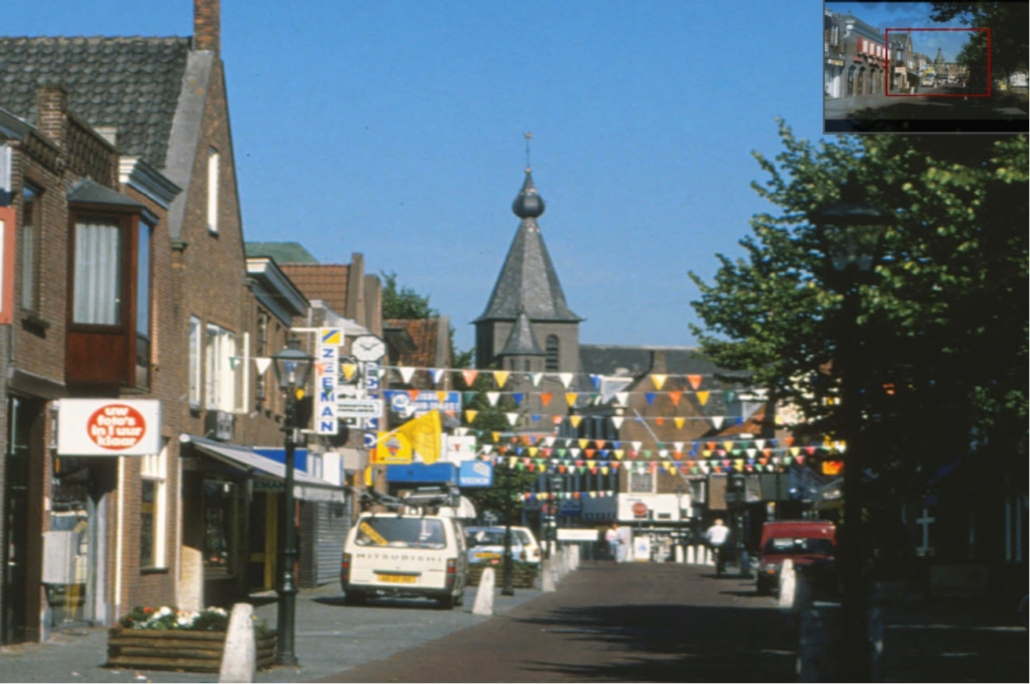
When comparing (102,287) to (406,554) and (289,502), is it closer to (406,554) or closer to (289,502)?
(289,502)

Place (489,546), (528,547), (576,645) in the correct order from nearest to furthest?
1. (576,645)
2. (489,546)
3. (528,547)

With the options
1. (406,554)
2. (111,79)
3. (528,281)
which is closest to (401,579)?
(406,554)

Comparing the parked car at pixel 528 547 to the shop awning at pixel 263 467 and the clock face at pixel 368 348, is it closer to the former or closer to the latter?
the clock face at pixel 368 348

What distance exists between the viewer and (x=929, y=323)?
22.7 metres

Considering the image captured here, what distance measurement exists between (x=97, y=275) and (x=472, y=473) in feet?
125

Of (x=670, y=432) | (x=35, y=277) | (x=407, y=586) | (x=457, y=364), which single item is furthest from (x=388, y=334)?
(x=670, y=432)

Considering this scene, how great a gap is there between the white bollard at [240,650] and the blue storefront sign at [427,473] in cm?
4245

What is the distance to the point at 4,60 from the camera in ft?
109

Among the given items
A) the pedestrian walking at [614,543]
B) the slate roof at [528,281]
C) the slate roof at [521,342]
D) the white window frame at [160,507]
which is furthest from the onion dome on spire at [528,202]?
the white window frame at [160,507]

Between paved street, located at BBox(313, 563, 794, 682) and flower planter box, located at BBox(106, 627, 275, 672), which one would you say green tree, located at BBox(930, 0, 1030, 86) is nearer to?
paved street, located at BBox(313, 563, 794, 682)

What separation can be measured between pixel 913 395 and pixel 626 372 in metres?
154

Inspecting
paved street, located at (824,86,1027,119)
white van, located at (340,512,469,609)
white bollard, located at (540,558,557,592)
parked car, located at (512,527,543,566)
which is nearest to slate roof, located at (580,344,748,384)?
parked car, located at (512,527,543,566)

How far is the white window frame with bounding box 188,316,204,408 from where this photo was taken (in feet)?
107

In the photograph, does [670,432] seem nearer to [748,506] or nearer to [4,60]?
[748,506]
